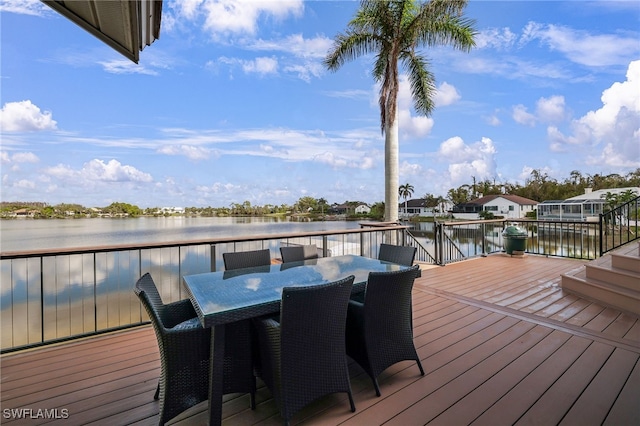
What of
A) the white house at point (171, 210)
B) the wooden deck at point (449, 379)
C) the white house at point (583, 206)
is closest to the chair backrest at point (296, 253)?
the wooden deck at point (449, 379)

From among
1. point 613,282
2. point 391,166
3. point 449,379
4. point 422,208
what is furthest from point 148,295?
point 422,208

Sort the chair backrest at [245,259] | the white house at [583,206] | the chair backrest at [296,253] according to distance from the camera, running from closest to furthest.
Answer: the chair backrest at [245,259] → the chair backrest at [296,253] → the white house at [583,206]

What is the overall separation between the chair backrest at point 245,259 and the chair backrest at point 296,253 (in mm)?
218

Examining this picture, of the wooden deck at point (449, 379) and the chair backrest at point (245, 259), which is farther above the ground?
the chair backrest at point (245, 259)

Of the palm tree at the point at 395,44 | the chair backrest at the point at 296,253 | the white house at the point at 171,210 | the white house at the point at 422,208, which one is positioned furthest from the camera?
the white house at the point at 422,208

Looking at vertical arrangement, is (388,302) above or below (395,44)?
below

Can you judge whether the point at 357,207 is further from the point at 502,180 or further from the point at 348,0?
the point at 348,0

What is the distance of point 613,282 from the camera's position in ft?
13.3

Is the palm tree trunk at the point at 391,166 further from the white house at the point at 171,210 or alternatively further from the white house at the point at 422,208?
the white house at the point at 422,208

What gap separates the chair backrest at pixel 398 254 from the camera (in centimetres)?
327

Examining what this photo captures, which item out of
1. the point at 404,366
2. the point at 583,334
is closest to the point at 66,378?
the point at 404,366

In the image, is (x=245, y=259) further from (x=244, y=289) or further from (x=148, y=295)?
(x=148, y=295)

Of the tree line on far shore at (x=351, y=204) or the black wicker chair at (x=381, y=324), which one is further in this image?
the tree line on far shore at (x=351, y=204)

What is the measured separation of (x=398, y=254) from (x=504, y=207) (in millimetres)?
45172
